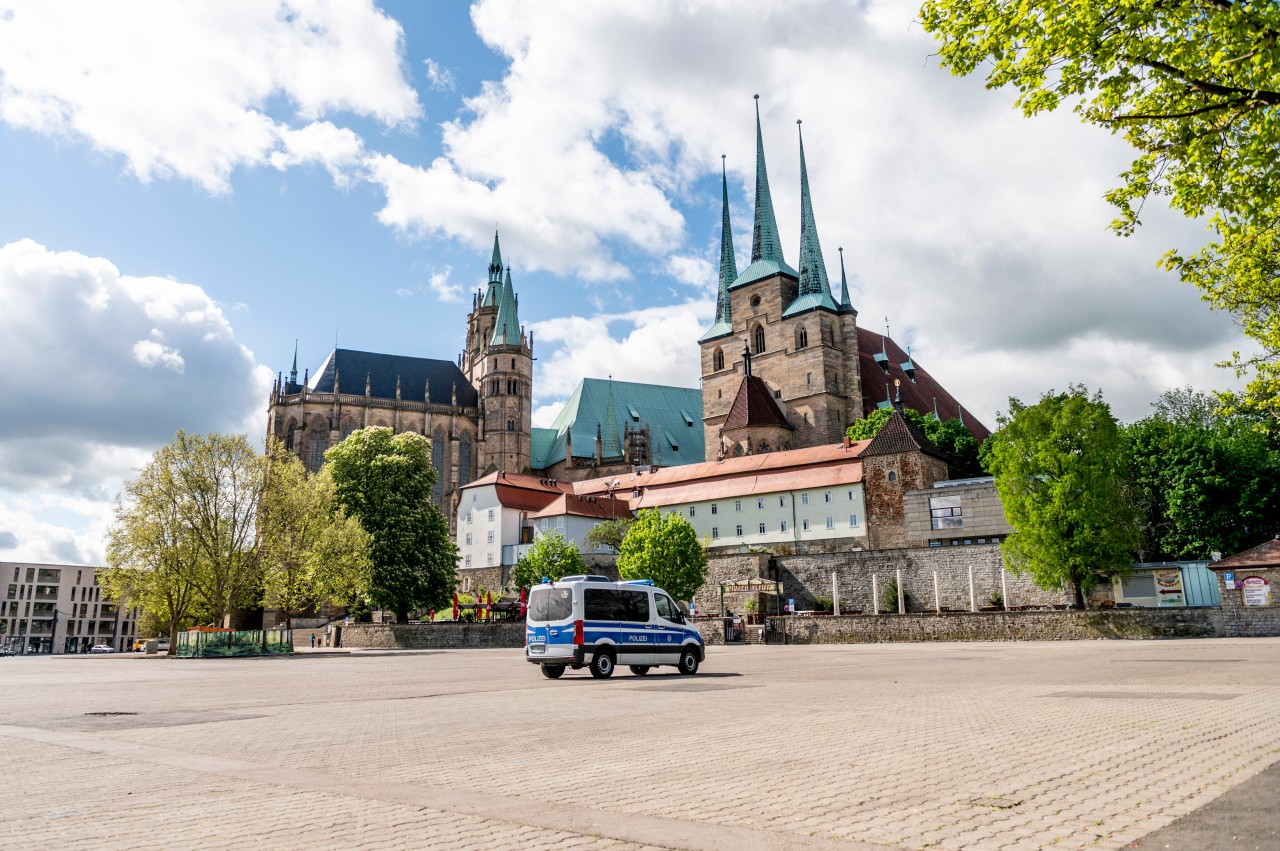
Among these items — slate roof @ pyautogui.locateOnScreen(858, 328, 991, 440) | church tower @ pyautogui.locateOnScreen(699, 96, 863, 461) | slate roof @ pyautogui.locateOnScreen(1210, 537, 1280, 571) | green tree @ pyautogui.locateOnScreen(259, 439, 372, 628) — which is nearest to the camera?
slate roof @ pyautogui.locateOnScreen(1210, 537, 1280, 571)

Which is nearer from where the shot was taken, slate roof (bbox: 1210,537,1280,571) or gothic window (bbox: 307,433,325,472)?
slate roof (bbox: 1210,537,1280,571)

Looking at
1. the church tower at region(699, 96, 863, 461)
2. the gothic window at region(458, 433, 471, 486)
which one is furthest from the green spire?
the gothic window at region(458, 433, 471, 486)

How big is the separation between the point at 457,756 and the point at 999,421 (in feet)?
A: 168

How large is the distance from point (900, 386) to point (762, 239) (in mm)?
21629

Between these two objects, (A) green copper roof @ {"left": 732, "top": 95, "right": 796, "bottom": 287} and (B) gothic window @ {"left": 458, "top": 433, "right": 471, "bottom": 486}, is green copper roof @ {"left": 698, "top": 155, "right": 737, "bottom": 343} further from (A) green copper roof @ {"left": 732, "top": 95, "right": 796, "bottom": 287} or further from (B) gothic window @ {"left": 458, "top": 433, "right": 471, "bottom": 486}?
(B) gothic window @ {"left": 458, "top": 433, "right": 471, "bottom": 486}

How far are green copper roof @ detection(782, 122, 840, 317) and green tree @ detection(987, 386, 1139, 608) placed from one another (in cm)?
4519

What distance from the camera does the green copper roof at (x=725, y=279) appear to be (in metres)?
97.4

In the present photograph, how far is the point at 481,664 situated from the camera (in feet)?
87.5

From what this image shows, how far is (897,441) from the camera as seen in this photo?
2392 inches

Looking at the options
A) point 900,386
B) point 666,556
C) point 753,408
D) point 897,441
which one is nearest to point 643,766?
point 666,556

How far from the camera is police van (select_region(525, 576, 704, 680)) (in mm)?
19016

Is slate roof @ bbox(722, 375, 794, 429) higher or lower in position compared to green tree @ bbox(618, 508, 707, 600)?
higher

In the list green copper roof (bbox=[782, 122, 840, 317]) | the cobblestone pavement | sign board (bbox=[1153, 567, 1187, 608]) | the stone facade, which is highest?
green copper roof (bbox=[782, 122, 840, 317])

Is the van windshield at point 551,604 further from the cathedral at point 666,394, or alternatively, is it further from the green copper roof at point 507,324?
the green copper roof at point 507,324
